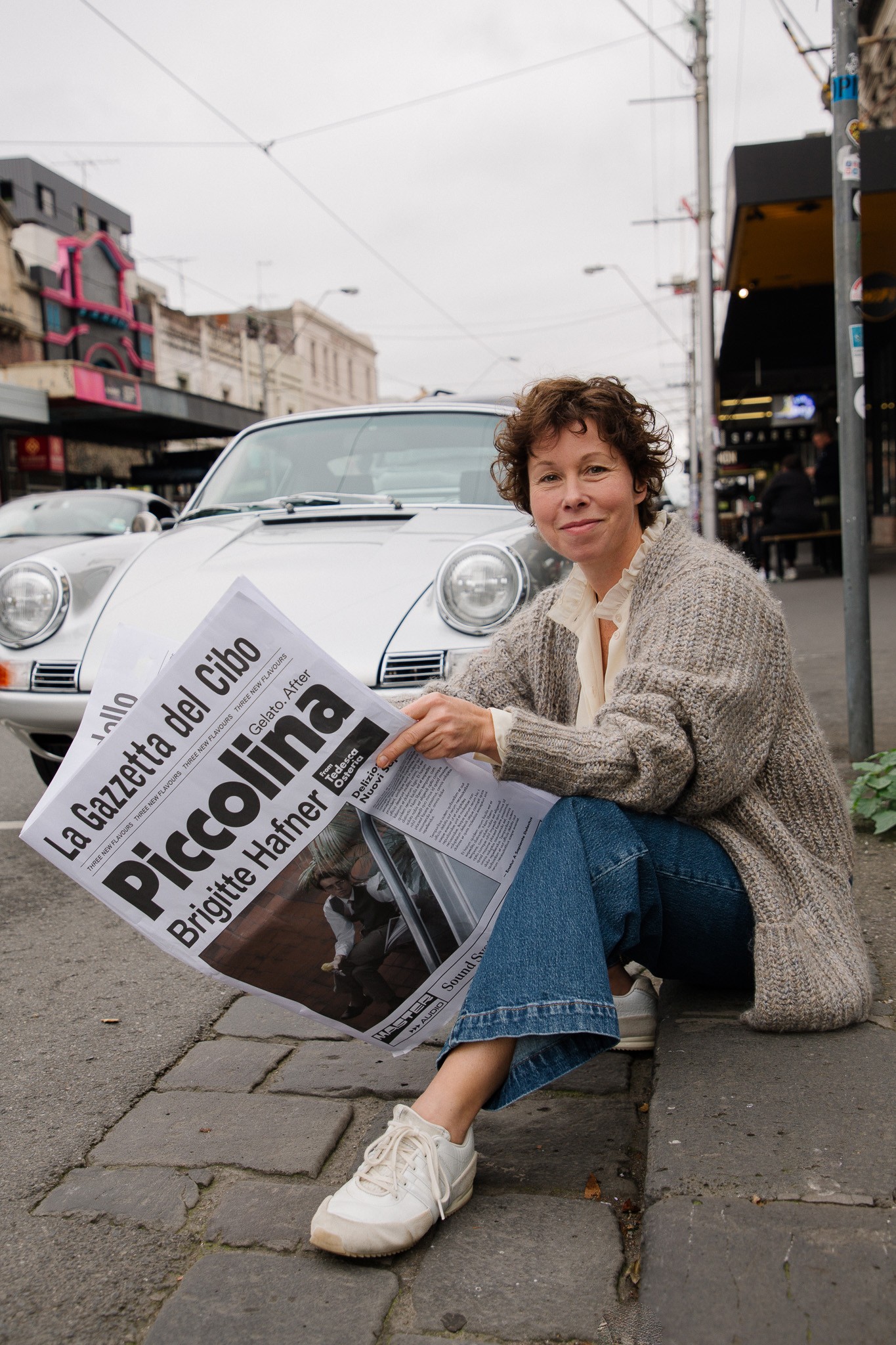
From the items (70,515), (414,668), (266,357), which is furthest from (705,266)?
(266,357)

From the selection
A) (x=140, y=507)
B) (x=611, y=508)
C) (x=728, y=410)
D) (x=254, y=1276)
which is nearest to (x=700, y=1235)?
(x=254, y=1276)

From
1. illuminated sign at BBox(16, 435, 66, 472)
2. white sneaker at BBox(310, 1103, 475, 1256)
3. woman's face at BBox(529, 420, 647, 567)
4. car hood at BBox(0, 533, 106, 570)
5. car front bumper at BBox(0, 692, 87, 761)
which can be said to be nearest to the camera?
white sneaker at BBox(310, 1103, 475, 1256)

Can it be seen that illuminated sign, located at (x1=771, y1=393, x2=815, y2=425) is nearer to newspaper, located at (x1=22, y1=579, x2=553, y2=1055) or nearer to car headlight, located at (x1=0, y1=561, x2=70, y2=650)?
car headlight, located at (x1=0, y1=561, x2=70, y2=650)

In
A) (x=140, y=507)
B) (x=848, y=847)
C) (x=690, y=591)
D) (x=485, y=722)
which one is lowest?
(x=848, y=847)

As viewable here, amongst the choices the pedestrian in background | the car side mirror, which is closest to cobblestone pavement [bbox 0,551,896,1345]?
the car side mirror

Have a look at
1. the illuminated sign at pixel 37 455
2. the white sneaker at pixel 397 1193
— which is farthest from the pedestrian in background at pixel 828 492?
the illuminated sign at pixel 37 455

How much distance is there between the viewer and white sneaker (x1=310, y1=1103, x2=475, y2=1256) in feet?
5.14

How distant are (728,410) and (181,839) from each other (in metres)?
26.9

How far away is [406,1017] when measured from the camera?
1.93 metres

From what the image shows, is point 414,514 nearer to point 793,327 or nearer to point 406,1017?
point 406,1017

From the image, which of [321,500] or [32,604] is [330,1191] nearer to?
[32,604]

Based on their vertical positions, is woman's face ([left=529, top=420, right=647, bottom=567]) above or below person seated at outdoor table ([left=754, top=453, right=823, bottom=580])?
below

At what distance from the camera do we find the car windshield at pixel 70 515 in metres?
9.46

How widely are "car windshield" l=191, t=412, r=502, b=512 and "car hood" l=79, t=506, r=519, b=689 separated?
373 millimetres
